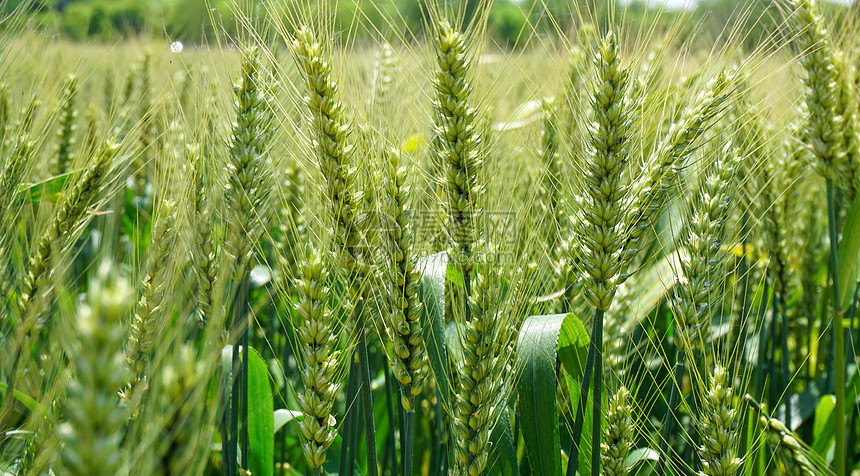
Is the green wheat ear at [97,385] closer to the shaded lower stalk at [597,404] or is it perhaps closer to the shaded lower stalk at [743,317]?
the shaded lower stalk at [597,404]

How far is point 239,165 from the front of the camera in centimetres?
134

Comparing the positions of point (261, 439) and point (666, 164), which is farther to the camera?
point (261, 439)

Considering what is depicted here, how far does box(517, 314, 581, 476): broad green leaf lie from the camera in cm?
130

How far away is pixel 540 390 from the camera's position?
4.40 feet

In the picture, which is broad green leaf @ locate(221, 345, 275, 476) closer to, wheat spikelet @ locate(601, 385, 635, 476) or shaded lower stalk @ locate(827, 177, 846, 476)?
wheat spikelet @ locate(601, 385, 635, 476)

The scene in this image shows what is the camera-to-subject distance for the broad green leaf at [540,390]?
4.26 feet

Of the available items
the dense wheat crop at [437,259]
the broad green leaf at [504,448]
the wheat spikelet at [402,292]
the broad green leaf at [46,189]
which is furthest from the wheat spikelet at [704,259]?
the broad green leaf at [46,189]

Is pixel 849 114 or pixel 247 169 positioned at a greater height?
pixel 849 114

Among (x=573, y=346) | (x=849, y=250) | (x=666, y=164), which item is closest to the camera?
(x=666, y=164)

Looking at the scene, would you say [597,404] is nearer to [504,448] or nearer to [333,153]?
[504,448]

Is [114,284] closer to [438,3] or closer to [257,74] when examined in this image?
[257,74]

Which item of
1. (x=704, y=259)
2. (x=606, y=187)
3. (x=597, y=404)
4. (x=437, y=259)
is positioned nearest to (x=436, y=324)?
(x=437, y=259)

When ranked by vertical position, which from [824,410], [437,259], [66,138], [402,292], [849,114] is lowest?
[824,410]

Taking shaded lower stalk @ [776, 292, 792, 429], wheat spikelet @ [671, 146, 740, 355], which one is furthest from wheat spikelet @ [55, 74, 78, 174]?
shaded lower stalk @ [776, 292, 792, 429]
